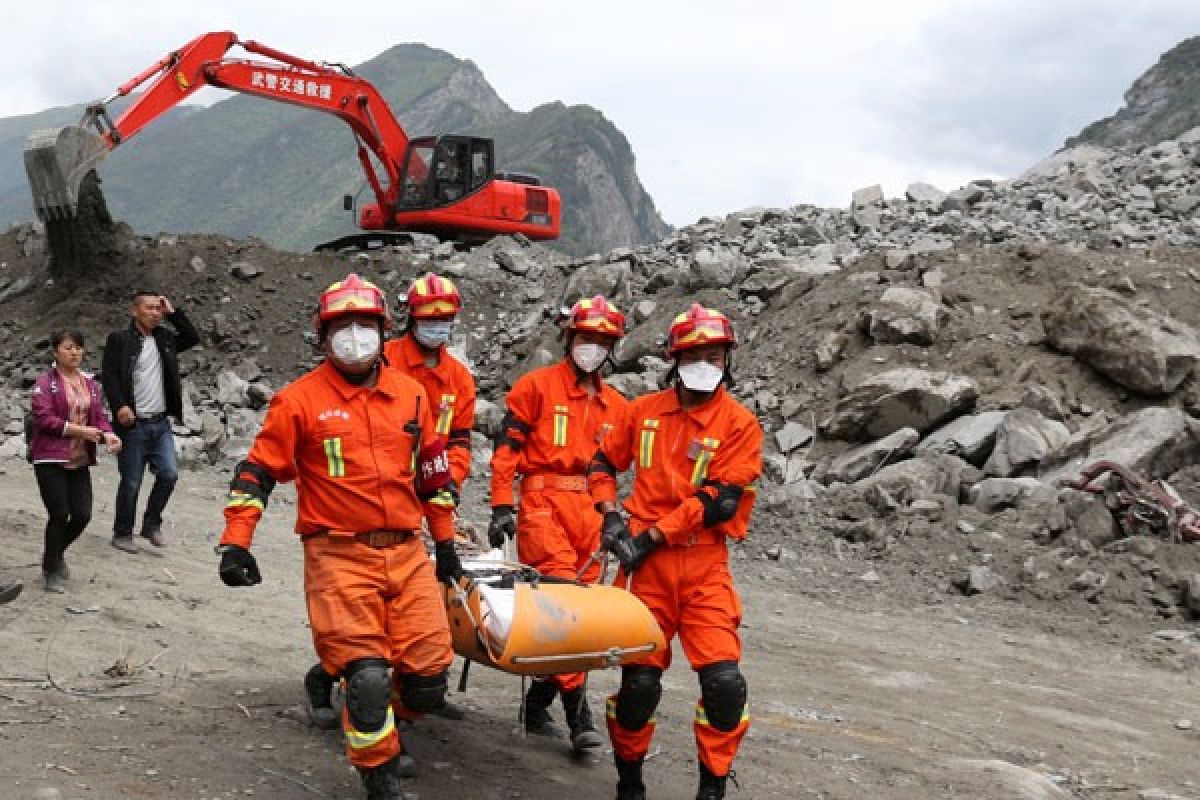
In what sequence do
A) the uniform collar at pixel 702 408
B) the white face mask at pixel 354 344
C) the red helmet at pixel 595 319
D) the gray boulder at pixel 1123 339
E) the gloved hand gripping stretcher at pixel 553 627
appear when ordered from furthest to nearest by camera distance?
1. the gray boulder at pixel 1123 339
2. the red helmet at pixel 595 319
3. the uniform collar at pixel 702 408
4. the white face mask at pixel 354 344
5. the gloved hand gripping stretcher at pixel 553 627

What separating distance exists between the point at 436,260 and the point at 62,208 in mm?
6717

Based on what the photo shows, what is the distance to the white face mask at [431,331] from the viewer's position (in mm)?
6551

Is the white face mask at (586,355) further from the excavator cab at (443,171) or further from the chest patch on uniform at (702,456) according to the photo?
the excavator cab at (443,171)

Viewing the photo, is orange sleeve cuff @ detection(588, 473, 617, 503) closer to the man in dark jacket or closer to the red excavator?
the man in dark jacket

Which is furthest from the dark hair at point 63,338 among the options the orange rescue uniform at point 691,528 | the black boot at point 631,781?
the black boot at point 631,781

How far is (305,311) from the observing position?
66.8ft

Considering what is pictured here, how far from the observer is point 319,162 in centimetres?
13788

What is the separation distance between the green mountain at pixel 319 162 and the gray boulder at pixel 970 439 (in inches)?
3357

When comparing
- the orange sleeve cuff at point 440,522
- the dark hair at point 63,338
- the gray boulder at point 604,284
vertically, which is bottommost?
the orange sleeve cuff at point 440,522

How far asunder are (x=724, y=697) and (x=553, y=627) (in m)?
0.78

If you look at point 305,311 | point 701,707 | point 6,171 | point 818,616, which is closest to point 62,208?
point 305,311

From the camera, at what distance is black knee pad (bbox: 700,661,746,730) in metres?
5.06

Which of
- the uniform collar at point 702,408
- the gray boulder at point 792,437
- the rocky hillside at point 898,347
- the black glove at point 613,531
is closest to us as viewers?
the black glove at point 613,531

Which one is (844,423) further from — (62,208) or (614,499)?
(62,208)
